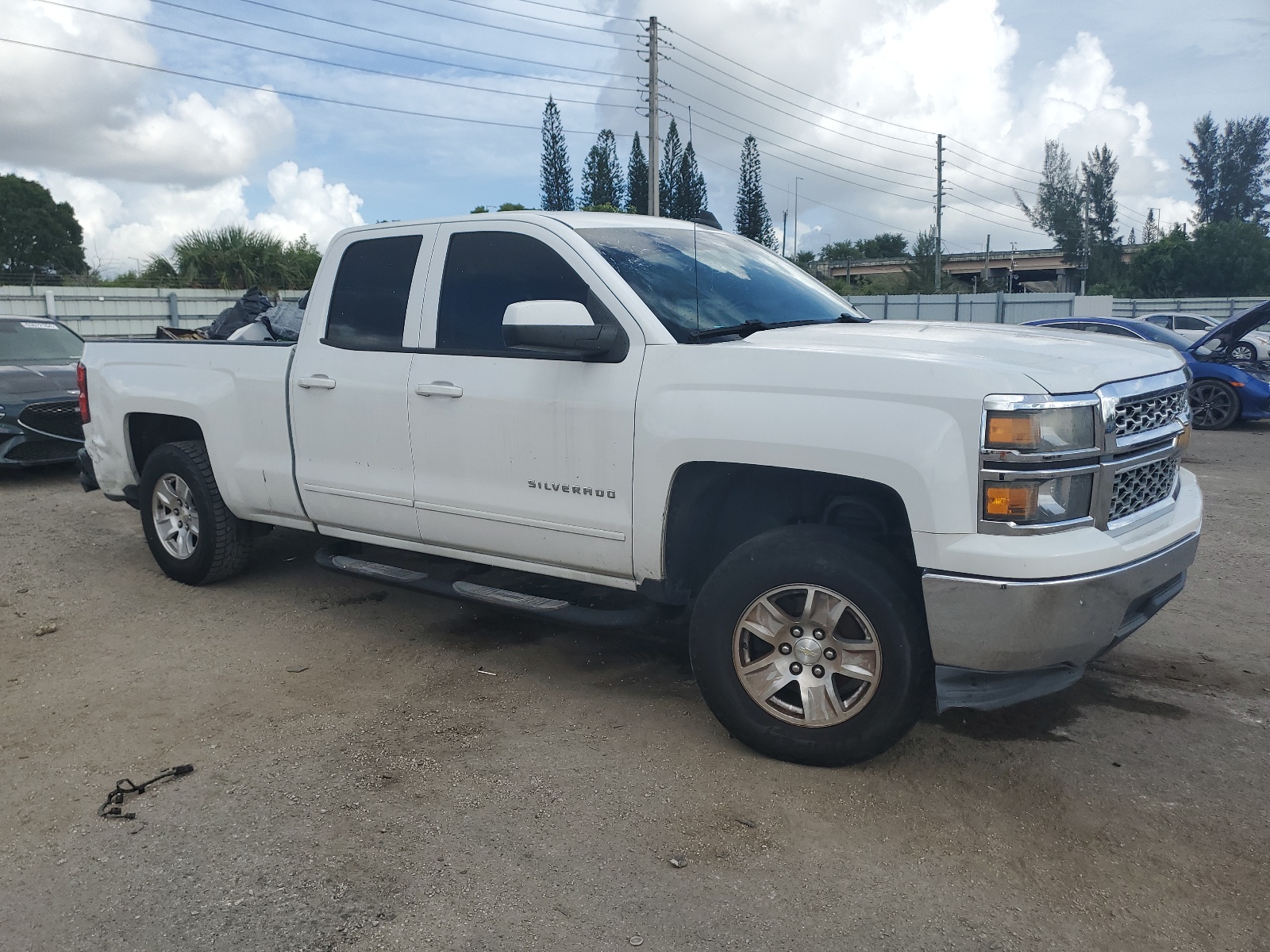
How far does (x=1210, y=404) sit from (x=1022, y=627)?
12.0m

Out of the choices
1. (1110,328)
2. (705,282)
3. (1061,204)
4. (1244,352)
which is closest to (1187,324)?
(1244,352)

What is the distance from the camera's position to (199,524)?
558cm

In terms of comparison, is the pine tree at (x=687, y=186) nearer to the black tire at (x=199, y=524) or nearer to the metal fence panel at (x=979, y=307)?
the metal fence panel at (x=979, y=307)

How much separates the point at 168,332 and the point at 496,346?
453cm

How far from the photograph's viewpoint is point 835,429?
3.21 m

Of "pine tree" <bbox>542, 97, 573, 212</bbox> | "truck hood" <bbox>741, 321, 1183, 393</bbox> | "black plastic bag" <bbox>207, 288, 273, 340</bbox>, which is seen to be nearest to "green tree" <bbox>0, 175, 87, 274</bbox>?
"pine tree" <bbox>542, 97, 573, 212</bbox>

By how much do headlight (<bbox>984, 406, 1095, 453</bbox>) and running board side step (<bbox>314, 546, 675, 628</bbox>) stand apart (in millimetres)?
1534

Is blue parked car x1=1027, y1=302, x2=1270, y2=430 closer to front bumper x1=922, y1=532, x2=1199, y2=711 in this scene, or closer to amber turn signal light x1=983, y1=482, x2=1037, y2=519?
front bumper x1=922, y1=532, x2=1199, y2=711

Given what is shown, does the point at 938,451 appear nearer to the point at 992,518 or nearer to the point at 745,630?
the point at 992,518

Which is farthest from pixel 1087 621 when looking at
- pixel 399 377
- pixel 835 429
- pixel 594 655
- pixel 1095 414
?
pixel 399 377

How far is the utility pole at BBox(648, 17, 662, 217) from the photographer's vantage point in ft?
93.1

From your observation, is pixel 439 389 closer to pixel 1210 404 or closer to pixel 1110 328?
pixel 1110 328

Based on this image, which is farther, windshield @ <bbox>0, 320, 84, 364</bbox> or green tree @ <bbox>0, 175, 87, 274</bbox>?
green tree @ <bbox>0, 175, 87, 274</bbox>

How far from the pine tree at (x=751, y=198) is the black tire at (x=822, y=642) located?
55.4 metres
